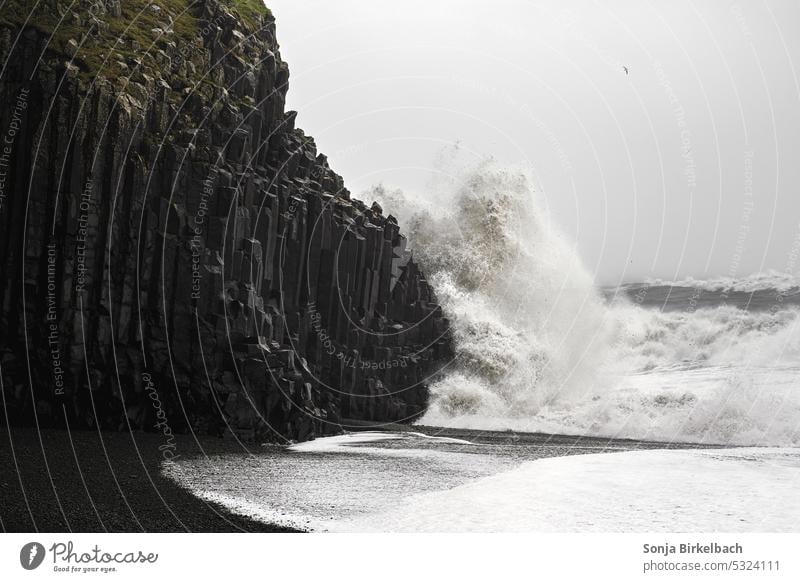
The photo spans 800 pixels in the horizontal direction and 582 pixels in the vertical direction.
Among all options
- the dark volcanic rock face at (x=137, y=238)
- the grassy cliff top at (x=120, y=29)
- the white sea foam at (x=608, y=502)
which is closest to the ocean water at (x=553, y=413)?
the white sea foam at (x=608, y=502)

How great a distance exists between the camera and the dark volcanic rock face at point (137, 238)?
2705cm

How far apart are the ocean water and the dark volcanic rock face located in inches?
140

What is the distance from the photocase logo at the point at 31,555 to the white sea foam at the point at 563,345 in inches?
1107

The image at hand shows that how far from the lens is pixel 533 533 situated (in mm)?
14781

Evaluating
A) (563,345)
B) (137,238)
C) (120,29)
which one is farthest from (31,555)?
(563,345)

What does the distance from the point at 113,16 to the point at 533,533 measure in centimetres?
2578

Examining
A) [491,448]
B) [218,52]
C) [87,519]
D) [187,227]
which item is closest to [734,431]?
[491,448]

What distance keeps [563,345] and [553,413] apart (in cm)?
790

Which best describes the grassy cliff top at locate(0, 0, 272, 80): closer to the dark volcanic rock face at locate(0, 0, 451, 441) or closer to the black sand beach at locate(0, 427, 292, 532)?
the dark volcanic rock face at locate(0, 0, 451, 441)

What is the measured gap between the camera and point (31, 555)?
13.2 metres

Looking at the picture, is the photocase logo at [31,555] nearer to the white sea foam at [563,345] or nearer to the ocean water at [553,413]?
the ocean water at [553,413]

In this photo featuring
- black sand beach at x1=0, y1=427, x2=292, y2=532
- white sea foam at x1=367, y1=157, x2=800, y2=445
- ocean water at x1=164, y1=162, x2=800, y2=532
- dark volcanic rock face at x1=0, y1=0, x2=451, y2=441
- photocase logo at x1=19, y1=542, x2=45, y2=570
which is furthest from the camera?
white sea foam at x1=367, y1=157, x2=800, y2=445

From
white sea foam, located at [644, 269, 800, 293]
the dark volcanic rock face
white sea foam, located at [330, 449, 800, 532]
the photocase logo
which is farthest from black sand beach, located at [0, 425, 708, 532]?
white sea foam, located at [644, 269, 800, 293]

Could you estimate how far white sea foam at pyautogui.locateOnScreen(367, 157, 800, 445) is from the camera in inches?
1535
